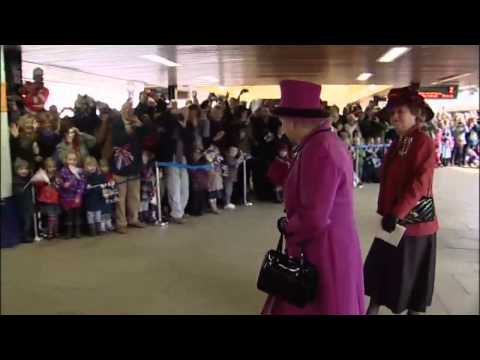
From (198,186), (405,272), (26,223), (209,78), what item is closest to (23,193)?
(26,223)

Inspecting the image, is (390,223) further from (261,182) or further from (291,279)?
(261,182)

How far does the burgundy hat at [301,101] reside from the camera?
108 cm

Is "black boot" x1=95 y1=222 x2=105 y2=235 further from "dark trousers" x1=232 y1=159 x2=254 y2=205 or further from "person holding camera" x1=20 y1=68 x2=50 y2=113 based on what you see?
"person holding camera" x1=20 y1=68 x2=50 y2=113

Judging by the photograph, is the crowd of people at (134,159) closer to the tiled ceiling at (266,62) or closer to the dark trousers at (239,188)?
the dark trousers at (239,188)

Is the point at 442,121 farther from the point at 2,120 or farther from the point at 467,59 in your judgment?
the point at 2,120

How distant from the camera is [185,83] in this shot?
6.09 feet

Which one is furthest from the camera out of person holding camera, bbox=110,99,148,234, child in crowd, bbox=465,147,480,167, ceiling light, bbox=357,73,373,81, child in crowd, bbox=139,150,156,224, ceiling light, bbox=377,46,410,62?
child in crowd, bbox=139,150,156,224

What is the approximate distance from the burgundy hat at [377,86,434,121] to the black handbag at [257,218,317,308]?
2.30 feet

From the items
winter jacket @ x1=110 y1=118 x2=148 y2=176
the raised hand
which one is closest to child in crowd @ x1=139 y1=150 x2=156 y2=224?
winter jacket @ x1=110 y1=118 x2=148 y2=176

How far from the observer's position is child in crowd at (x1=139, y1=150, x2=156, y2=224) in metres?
3.08

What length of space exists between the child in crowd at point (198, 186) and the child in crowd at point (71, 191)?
1009mm

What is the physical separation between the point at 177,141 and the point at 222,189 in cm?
52

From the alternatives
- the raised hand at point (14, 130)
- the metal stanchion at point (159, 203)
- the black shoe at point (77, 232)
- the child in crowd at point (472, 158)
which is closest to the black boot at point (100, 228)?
the black shoe at point (77, 232)

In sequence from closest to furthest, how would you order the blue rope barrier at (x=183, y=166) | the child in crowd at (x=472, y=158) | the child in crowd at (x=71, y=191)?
the child in crowd at (x=472, y=158)
the child in crowd at (x=71, y=191)
the blue rope barrier at (x=183, y=166)
